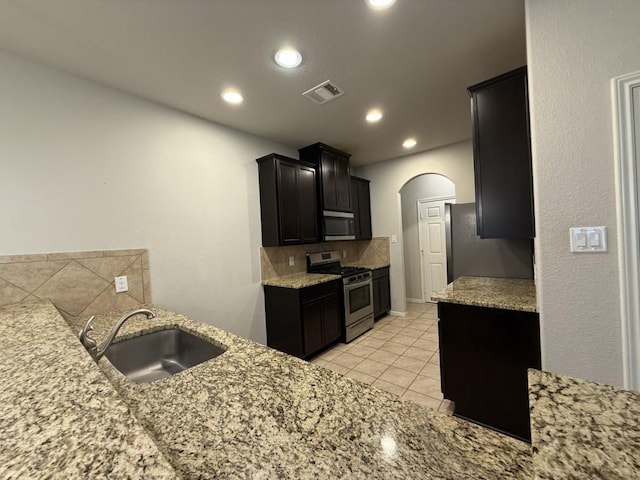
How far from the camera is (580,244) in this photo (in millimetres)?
1282

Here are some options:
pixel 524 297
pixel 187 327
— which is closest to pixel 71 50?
pixel 187 327

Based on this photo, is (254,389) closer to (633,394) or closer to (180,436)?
(180,436)

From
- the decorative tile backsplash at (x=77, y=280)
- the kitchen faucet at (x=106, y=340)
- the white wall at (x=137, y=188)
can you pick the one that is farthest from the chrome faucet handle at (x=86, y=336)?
the white wall at (x=137, y=188)

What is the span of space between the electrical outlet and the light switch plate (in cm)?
282

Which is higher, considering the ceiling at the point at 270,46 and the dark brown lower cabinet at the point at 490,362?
the ceiling at the point at 270,46

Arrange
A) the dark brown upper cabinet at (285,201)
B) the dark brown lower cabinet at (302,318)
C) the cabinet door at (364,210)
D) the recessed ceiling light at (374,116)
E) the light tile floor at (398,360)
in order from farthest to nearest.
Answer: the cabinet door at (364,210)
the dark brown upper cabinet at (285,201)
the dark brown lower cabinet at (302,318)
the recessed ceiling light at (374,116)
the light tile floor at (398,360)

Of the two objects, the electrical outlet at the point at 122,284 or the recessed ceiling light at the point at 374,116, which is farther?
the recessed ceiling light at the point at 374,116

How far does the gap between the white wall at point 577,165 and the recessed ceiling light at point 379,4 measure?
2.25ft

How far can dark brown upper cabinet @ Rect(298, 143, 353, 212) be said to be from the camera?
3482mm

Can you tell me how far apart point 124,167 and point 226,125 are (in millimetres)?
1093

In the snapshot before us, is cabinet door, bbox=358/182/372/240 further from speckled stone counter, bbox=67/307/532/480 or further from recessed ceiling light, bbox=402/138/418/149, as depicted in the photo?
speckled stone counter, bbox=67/307/532/480

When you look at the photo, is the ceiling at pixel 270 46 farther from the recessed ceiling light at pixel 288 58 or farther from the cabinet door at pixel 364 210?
the cabinet door at pixel 364 210

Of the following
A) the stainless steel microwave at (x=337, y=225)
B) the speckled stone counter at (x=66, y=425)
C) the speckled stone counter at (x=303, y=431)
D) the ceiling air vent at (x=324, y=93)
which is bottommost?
the speckled stone counter at (x=303, y=431)

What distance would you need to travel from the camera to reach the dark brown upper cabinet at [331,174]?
348cm
